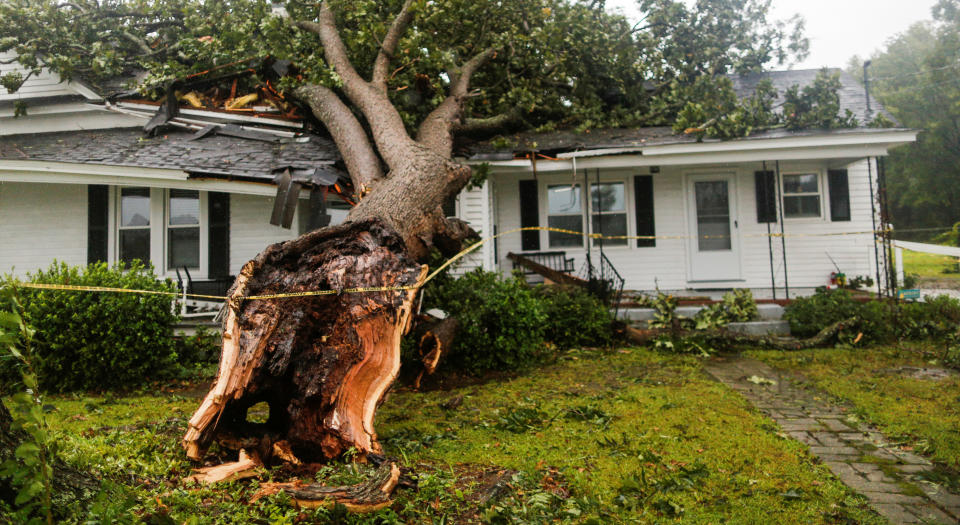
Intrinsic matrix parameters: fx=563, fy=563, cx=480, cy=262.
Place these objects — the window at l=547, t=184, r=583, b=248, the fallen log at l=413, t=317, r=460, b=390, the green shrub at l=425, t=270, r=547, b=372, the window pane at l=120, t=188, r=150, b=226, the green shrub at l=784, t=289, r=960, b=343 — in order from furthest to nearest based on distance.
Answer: the window at l=547, t=184, r=583, b=248
the window pane at l=120, t=188, r=150, b=226
the green shrub at l=784, t=289, r=960, b=343
the green shrub at l=425, t=270, r=547, b=372
the fallen log at l=413, t=317, r=460, b=390

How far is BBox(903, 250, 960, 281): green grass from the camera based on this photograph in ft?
61.3

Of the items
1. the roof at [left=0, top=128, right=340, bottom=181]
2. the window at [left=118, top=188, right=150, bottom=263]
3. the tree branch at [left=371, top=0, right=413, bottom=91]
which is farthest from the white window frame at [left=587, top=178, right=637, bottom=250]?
the window at [left=118, top=188, right=150, bottom=263]

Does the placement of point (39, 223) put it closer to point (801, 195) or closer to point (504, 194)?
point (504, 194)

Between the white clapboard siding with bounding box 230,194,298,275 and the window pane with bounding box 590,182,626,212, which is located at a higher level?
the window pane with bounding box 590,182,626,212

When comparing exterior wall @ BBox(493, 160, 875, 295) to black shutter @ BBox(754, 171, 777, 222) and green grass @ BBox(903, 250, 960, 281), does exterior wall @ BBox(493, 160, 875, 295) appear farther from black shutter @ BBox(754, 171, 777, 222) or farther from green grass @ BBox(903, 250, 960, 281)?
green grass @ BBox(903, 250, 960, 281)

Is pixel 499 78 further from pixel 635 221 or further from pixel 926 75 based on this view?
pixel 926 75

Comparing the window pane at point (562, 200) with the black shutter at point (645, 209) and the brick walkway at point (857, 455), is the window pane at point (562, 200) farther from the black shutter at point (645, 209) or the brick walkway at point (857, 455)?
the brick walkway at point (857, 455)

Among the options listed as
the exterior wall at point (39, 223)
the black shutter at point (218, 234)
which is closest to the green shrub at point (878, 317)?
the black shutter at point (218, 234)

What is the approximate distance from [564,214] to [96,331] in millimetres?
8558

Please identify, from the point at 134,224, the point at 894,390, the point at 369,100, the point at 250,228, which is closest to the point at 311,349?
the point at 369,100

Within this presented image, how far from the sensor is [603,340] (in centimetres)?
938

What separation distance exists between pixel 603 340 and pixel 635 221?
3.49 meters

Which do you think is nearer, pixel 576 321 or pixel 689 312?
pixel 576 321

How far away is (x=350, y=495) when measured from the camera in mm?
2764
